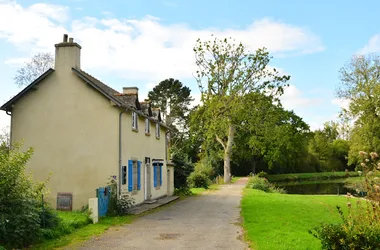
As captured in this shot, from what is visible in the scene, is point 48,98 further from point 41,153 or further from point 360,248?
point 360,248

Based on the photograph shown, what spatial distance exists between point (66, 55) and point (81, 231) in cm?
918

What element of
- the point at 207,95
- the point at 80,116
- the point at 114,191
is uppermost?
the point at 207,95

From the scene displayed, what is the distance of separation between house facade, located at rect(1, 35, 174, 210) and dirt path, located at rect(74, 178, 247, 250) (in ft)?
10.3

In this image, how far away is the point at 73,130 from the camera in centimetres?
1817

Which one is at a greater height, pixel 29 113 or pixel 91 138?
pixel 29 113

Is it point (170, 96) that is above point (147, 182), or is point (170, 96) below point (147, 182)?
above

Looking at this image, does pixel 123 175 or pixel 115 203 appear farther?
pixel 123 175

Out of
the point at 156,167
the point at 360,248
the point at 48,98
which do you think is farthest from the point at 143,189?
the point at 360,248

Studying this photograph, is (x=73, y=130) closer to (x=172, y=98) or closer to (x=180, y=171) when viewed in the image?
(x=180, y=171)

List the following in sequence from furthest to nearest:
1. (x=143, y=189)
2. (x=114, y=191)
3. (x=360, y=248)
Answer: (x=143, y=189)
(x=114, y=191)
(x=360, y=248)

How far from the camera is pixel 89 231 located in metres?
12.4

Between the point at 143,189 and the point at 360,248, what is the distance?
15341 mm

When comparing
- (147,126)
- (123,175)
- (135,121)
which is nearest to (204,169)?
(147,126)

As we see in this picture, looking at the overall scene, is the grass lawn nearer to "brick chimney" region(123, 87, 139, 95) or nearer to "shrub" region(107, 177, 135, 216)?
"shrub" region(107, 177, 135, 216)
